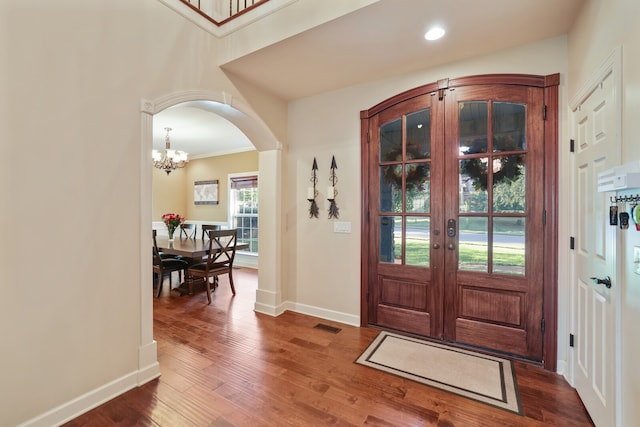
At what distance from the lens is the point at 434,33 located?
2186 millimetres

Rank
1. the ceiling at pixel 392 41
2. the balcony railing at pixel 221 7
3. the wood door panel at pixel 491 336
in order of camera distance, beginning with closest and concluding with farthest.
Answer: the ceiling at pixel 392 41, the wood door panel at pixel 491 336, the balcony railing at pixel 221 7

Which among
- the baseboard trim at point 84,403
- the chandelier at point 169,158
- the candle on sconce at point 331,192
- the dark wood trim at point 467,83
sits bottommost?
the baseboard trim at point 84,403

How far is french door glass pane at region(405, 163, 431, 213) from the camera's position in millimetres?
2756

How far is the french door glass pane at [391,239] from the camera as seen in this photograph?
2920mm

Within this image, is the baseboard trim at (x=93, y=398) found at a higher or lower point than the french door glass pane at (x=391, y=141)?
lower

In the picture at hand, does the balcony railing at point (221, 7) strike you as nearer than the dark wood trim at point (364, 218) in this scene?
Yes

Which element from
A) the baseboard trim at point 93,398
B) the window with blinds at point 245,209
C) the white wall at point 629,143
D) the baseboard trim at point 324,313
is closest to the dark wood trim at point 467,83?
the white wall at point 629,143

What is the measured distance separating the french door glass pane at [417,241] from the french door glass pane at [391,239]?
0.28 feet

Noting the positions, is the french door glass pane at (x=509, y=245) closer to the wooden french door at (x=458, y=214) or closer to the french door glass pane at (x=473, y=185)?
the wooden french door at (x=458, y=214)

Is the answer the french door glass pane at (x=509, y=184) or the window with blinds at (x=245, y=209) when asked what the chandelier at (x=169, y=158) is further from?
the french door glass pane at (x=509, y=184)

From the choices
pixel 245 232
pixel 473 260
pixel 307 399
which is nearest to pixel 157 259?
pixel 245 232

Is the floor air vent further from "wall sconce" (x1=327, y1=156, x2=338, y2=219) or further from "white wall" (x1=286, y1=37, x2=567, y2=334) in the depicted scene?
"wall sconce" (x1=327, y1=156, x2=338, y2=219)

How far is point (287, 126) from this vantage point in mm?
3621

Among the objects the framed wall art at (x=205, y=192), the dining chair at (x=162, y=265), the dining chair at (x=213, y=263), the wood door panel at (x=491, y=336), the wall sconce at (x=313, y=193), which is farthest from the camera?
the framed wall art at (x=205, y=192)
